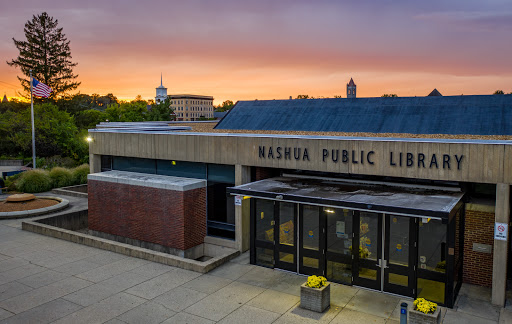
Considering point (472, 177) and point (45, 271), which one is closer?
point (472, 177)

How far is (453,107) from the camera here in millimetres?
23828

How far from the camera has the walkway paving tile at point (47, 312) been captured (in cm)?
1102

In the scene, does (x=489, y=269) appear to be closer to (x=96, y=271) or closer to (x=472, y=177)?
(x=472, y=177)

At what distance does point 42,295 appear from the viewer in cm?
1257

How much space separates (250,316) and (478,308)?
6.18 metres

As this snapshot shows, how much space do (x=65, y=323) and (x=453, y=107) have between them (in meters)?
21.8

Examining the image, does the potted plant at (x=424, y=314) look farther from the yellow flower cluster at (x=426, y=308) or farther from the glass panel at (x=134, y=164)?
the glass panel at (x=134, y=164)

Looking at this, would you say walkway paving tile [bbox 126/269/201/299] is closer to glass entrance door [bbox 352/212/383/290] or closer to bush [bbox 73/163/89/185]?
glass entrance door [bbox 352/212/383/290]

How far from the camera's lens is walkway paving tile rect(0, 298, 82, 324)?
36.1 feet

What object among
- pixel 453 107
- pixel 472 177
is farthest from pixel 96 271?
pixel 453 107

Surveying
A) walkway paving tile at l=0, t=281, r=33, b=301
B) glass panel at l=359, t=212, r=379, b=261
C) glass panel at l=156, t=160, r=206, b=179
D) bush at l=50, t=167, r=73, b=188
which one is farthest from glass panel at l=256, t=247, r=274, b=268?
bush at l=50, t=167, r=73, b=188

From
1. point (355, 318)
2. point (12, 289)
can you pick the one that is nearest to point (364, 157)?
point (355, 318)

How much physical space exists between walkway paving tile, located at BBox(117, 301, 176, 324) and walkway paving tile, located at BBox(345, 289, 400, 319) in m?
4.96

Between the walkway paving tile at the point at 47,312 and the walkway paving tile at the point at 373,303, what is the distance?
767cm
